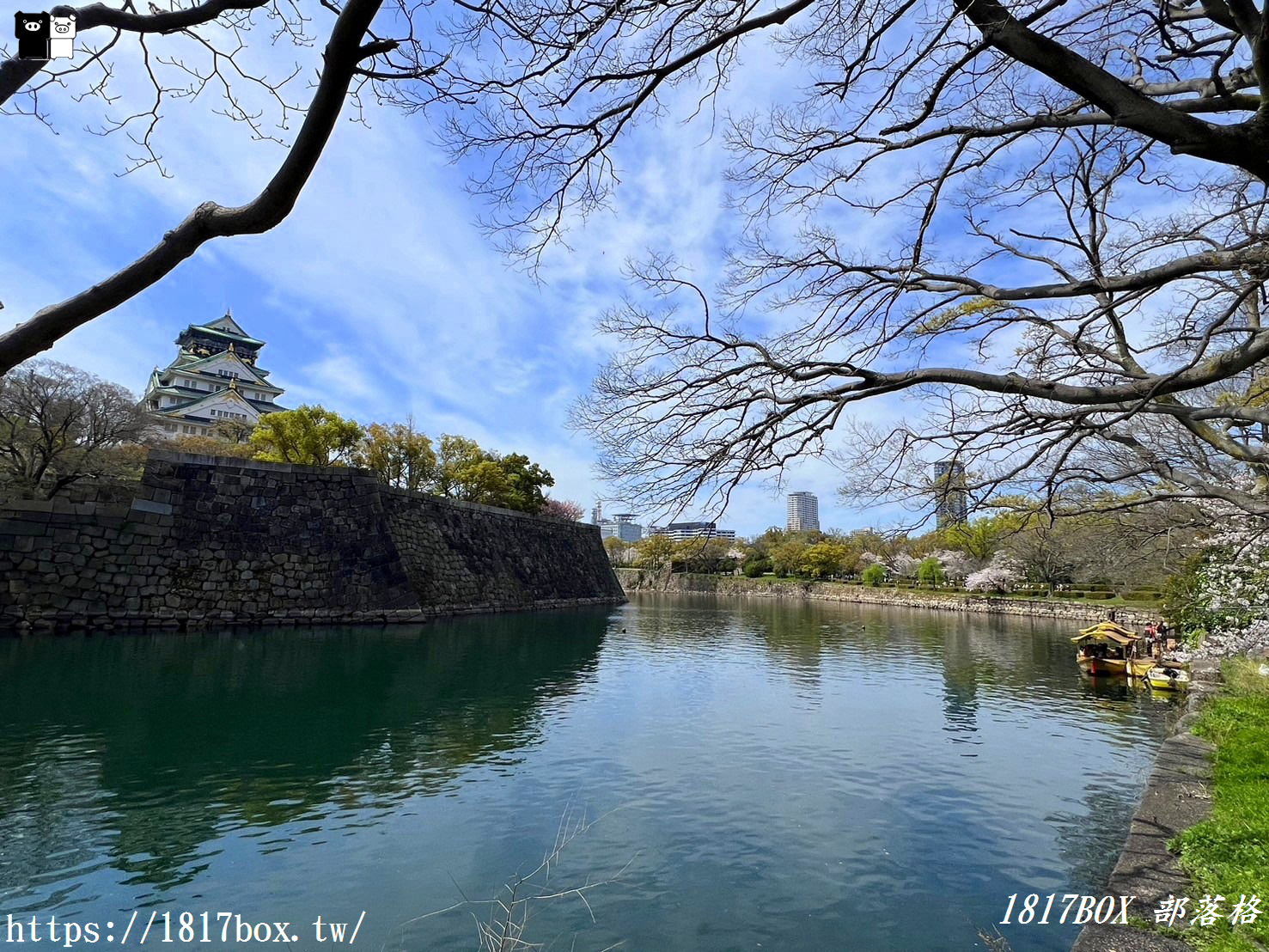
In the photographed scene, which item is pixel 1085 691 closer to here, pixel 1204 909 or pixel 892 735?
pixel 892 735

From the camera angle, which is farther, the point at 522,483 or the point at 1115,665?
the point at 522,483

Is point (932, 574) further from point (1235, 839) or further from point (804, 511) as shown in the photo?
point (804, 511)

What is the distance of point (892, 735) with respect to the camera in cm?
1016

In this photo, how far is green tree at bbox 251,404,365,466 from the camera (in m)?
29.0

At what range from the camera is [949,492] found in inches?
219

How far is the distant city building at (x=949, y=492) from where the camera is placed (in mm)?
5586

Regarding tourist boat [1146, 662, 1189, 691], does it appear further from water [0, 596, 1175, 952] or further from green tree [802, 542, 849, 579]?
green tree [802, 542, 849, 579]

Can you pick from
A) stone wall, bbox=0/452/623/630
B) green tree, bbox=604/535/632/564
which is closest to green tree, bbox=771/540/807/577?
green tree, bbox=604/535/632/564

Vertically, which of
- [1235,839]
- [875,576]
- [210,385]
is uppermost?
[210,385]

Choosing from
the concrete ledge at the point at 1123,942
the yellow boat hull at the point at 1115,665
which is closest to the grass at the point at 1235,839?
the concrete ledge at the point at 1123,942

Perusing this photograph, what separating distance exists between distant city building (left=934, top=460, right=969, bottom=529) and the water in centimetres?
288

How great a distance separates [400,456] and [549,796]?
30133mm

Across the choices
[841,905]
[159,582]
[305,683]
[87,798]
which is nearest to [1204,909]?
[841,905]

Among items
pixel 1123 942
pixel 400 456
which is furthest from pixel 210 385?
pixel 1123 942
